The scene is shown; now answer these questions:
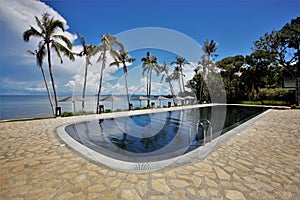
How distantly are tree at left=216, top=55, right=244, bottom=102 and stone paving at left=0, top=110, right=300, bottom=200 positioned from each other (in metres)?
26.3

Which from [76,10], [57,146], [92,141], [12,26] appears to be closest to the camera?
[57,146]

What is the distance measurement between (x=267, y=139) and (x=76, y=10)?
A: 1165 cm

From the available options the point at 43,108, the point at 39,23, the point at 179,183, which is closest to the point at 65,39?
the point at 39,23

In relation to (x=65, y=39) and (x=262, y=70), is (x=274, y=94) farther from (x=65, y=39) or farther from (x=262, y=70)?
(x=65, y=39)

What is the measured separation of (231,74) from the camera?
1073 inches

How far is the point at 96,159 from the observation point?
339cm

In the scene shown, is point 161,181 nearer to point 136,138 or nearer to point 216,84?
point 136,138

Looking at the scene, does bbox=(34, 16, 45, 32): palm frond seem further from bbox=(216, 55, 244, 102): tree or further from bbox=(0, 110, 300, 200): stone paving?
bbox=(216, 55, 244, 102): tree

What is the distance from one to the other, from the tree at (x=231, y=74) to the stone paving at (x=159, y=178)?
86.3 ft

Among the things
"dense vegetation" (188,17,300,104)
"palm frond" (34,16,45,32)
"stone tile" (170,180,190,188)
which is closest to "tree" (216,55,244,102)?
"dense vegetation" (188,17,300,104)

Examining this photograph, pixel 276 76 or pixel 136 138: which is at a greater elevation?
pixel 276 76

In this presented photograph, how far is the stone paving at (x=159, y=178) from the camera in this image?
7.06 feet

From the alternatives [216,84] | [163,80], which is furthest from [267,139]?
[216,84]

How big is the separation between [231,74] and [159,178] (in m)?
30.2
